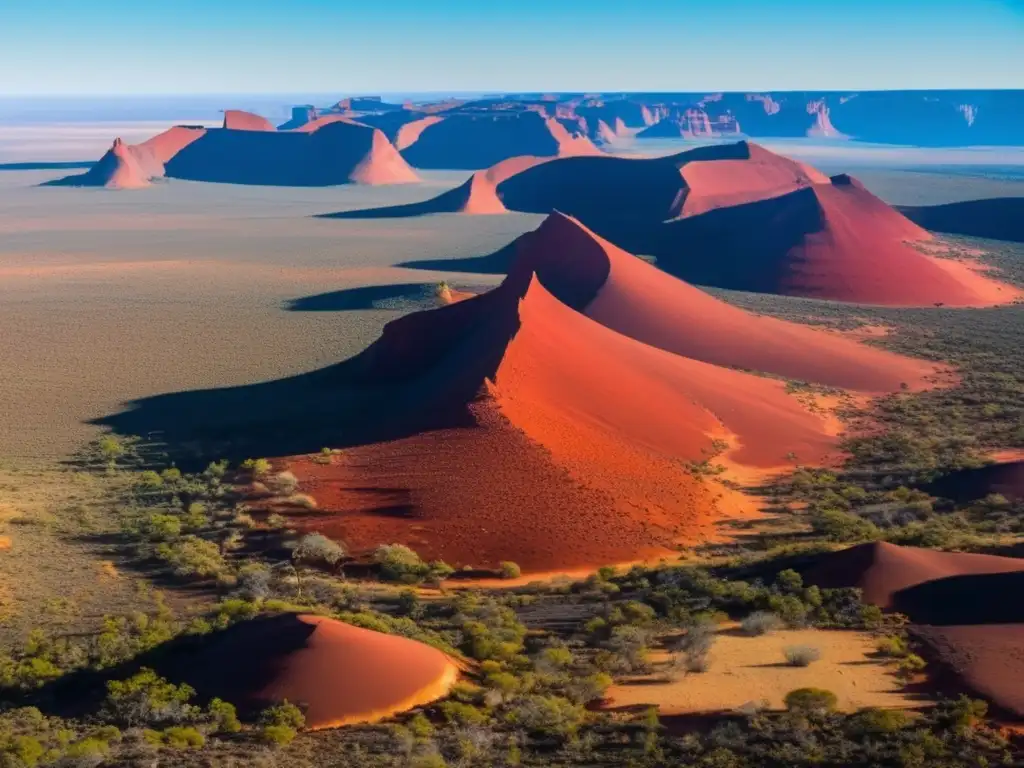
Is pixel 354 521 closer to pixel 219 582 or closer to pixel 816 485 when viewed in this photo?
pixel 219 582

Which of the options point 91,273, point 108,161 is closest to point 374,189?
point 108,161

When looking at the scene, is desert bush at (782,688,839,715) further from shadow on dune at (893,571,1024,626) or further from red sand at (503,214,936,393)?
red sand at (503,214,936,393)

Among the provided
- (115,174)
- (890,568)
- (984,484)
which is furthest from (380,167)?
(890,568)

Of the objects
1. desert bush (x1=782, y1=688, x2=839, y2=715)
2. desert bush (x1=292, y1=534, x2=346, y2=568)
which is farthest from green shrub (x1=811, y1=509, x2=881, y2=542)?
A: desert bush (x1=292, y1=534, x2=346, y2=568)

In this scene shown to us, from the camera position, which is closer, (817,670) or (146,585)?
(817,670)

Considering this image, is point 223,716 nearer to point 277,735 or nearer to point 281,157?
point 277,735

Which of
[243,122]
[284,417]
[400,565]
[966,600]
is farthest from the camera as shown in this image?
[243,122]
